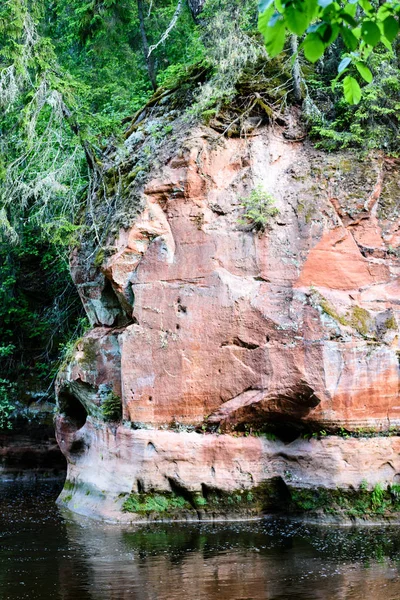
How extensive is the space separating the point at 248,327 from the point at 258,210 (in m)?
2.02

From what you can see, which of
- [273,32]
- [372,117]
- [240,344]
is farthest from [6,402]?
[273,32]

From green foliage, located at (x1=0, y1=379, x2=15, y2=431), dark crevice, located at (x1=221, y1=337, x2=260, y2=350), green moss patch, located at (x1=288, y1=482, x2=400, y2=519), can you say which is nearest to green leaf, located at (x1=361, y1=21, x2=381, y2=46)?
dark crevice, located at (x1=221, y1=337, x2=260, y2=350)

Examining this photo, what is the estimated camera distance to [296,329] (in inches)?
441

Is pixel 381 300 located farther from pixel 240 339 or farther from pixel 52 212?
pixel 52 212

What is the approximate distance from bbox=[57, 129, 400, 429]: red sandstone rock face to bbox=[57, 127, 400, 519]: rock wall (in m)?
0.02

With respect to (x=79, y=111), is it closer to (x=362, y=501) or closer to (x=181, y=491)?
(x=181, y=491)

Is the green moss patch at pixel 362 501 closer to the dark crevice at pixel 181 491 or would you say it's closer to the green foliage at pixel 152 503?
the dark crevice at pixel 181 491

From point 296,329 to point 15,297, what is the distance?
9.18 meters

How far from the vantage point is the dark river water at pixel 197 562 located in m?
7.50

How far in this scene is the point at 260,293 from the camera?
1152cm

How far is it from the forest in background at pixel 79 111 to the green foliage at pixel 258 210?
139cm

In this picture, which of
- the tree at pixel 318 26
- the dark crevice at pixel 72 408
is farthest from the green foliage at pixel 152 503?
the tree at pixel 318 26

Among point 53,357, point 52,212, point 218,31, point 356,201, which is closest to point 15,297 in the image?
point 53,357

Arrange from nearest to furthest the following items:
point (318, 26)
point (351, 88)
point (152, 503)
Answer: point (318, 26) → point (351, 88) → point (152, 503)
